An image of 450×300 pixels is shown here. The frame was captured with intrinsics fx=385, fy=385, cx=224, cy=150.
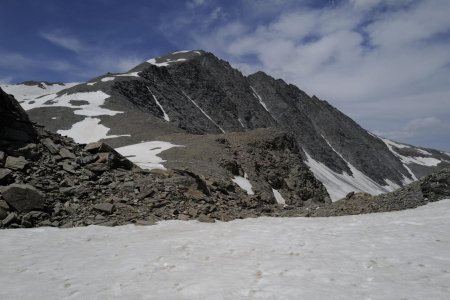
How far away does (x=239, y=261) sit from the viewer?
10.4 meters

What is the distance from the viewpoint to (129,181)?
61.4ft

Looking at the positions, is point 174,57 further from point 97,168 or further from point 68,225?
point 68,225

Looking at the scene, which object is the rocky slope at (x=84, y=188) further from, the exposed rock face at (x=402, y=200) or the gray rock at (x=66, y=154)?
the exposed rock face at (x=402, y=200)

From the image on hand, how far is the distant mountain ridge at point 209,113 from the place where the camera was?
2267 inches

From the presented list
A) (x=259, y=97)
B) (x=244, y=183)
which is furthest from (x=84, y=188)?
(x=259, y=97)

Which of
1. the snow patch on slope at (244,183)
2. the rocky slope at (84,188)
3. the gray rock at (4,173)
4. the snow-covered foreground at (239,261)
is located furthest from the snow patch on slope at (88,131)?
the snow-covered foreground at (239,261)

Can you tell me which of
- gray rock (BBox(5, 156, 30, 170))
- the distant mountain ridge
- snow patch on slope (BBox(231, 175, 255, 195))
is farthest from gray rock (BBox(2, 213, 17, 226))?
snow patch on slope (BBox(231, 175, 255, 195))

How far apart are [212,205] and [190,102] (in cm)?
8033

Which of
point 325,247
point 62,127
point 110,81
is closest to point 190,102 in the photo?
point 110,81

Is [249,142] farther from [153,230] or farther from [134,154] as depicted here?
[153,230]

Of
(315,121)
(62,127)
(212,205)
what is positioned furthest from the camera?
(315,121)

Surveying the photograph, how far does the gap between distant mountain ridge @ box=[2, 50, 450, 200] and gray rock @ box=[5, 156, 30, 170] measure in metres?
15.9

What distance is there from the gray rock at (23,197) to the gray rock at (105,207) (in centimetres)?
218

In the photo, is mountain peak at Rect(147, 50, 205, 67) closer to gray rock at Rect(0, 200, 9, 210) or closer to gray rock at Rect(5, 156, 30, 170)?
gray rock at Rect(5, 156, 30, 170)
